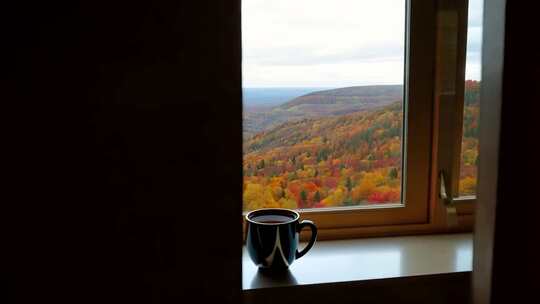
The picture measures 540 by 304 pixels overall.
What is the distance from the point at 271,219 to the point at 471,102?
0.58 metres

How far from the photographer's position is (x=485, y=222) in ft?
3.92

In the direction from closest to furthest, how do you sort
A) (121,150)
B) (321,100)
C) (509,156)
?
1. (121,150)
2. (509,156)
3. (321,100)

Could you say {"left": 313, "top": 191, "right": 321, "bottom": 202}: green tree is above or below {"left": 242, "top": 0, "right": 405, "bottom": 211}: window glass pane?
below

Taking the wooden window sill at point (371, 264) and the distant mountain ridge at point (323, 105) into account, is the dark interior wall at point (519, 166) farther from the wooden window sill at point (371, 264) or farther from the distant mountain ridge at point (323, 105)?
the distant mountain ridge at point (323, 105)

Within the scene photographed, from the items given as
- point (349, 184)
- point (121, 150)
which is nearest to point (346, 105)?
point (349, 184)

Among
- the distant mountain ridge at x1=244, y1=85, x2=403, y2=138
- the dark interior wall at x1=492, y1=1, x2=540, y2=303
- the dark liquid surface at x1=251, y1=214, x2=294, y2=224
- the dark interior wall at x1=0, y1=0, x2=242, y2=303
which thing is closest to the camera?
the dark interior wall at x1=0, y1=0, x2=242, y2=303

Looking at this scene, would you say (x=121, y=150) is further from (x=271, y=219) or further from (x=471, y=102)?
(x=471, y=102)

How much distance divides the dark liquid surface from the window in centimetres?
11

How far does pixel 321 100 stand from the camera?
4.58 feet

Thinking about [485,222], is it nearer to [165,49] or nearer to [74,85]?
[165,49]

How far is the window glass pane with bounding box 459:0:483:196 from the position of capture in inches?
54.4

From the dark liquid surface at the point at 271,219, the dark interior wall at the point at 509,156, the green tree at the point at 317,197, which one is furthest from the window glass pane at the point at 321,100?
the dark interior wall at the point at 509,156

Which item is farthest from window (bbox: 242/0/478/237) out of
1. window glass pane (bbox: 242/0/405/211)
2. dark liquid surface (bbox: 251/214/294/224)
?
dark liquid surface (bbox: 251/214/294/224)

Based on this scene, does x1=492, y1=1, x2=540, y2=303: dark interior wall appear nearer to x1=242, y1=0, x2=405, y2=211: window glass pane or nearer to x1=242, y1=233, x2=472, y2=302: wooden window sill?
x1=242, y1=233, x2=472, y2=302: wooden window sill
